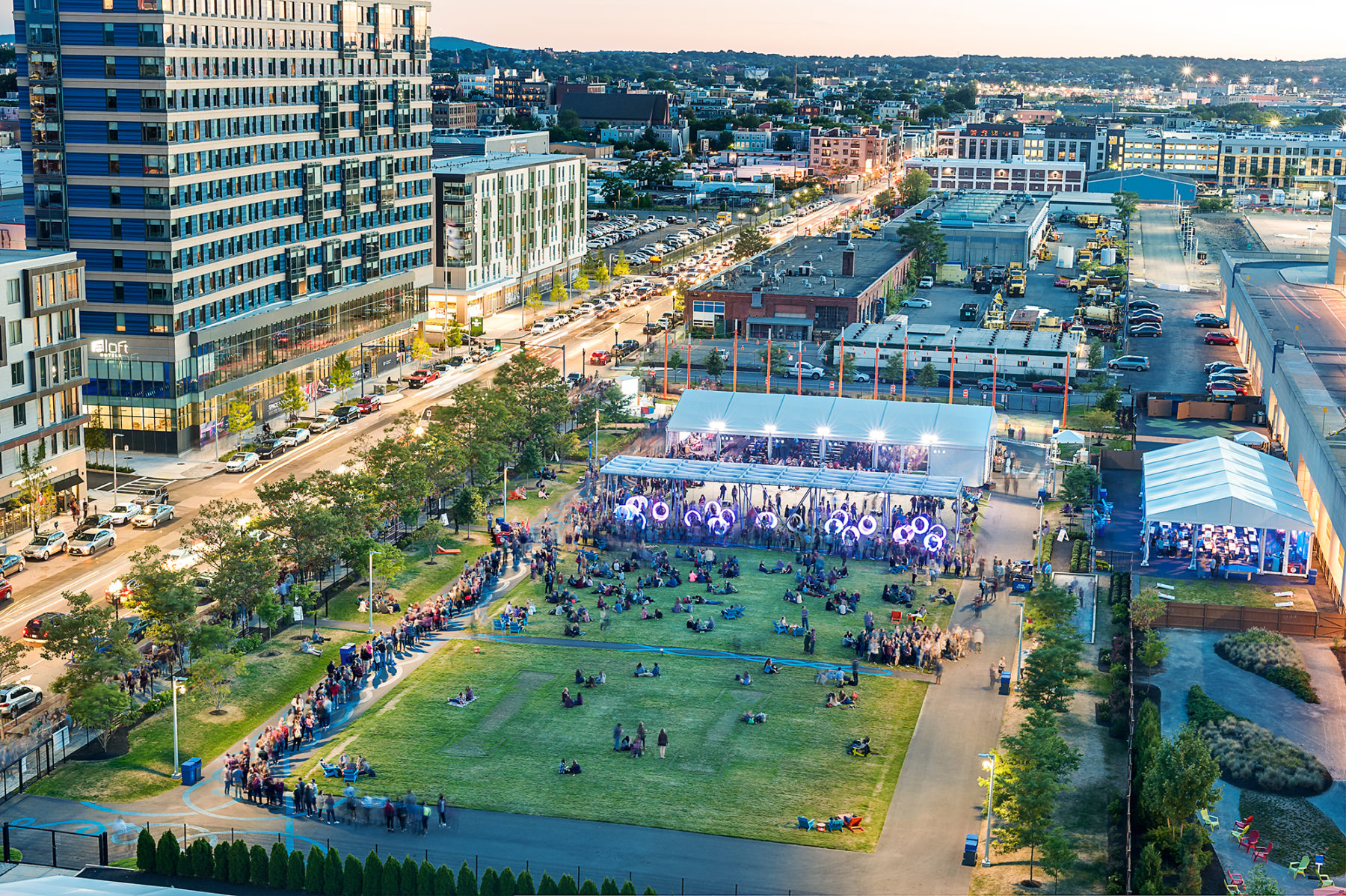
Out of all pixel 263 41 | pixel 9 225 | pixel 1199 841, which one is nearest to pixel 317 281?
pixel 263 41

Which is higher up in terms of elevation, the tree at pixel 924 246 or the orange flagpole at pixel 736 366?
the tree at pixel 924 246

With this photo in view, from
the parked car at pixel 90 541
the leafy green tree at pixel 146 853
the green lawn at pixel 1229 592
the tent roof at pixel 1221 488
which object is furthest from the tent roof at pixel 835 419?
the leafy green tree at pixel 146 853

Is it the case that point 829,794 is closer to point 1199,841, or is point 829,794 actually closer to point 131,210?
point 1199,841

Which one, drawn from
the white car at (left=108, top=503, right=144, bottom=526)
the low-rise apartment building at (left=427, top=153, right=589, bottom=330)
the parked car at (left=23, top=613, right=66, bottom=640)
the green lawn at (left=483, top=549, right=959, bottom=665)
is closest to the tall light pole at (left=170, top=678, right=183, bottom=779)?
the parked car at (left=23, top=613, right=66, bottom=640)

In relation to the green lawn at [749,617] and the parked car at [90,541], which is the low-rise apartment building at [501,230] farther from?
the green lawn at [749,617]

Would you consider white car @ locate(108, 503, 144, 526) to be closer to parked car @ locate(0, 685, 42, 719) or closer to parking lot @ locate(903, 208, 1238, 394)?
parked car @ locate(0, 685, 42, 719)

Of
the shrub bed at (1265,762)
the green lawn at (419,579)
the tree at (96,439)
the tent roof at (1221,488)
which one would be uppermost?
the tent roof at (1221,488)

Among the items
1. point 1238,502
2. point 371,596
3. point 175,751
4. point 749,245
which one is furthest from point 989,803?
point 749,245
